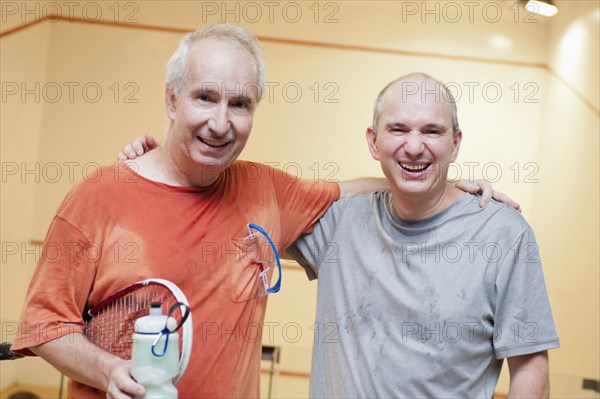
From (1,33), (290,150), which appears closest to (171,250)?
(1,33)

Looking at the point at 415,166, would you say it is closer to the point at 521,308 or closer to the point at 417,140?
the point at 417,140

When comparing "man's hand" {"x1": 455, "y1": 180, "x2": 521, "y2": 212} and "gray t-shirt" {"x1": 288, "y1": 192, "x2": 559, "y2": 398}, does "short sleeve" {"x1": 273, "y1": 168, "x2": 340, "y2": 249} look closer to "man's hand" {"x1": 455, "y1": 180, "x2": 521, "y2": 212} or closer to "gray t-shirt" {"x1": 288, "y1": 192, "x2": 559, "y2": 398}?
"gray t-shirt" {"x1": 288, "y1": 192, "x2": 559, "y2": 398}

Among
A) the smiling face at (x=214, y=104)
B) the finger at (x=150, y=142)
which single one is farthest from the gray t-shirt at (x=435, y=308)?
the finger at (x=150, y=142)

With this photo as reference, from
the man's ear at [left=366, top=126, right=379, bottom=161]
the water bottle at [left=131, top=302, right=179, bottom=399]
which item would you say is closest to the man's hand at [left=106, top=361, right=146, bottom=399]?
the water bottle at [left=131, top=302, right=179, bottom=399]

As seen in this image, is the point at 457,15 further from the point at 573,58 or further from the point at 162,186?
the point at 162,186

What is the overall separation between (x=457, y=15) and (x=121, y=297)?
4.09m

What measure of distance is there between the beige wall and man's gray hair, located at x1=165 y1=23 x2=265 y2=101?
3.11 metres

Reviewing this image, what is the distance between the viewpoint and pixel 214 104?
1.67 metres

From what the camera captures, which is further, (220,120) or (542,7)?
(542,7)

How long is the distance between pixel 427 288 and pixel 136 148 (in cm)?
78

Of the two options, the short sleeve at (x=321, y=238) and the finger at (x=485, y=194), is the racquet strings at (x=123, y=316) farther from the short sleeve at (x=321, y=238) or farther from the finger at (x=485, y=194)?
the finger at (x=485, y=194)

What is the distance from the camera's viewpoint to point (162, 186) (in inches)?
67.1

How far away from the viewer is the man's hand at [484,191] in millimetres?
1844

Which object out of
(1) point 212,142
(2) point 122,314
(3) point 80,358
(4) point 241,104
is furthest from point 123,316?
(4) point 241,104
